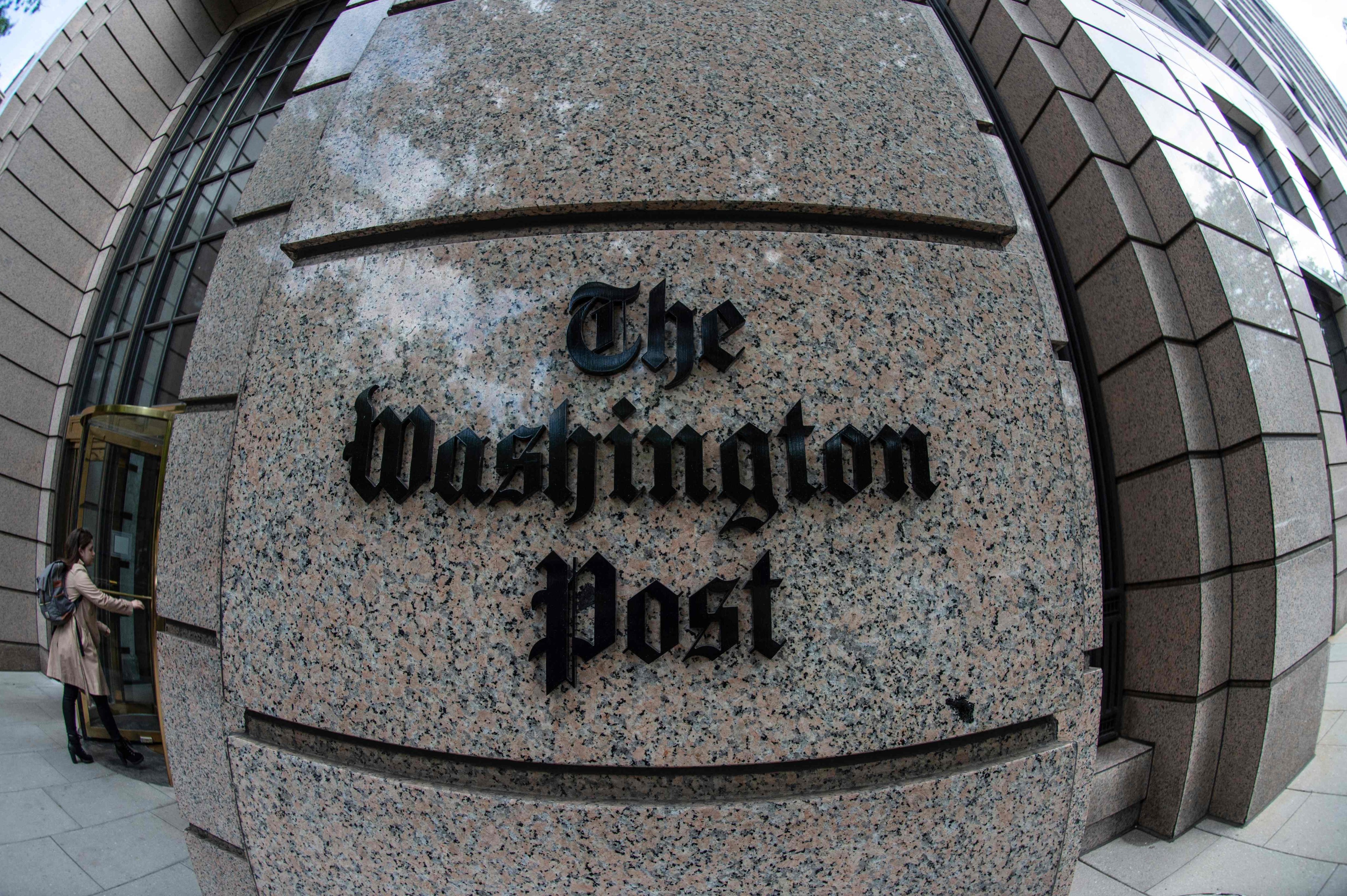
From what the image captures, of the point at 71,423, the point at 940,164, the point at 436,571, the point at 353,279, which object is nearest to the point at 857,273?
the point at 940,164

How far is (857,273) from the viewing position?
198cm

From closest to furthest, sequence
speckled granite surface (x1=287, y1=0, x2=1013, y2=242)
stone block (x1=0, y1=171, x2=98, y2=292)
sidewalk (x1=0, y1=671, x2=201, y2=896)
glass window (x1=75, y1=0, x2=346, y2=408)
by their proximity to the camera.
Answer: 1. speckled granite surface (x1=287, y1=0, x2=1013, y2=242)
2. sidewalk (x1=0, y1=671, x2=201, y2=896)
3. glass window (x1=75, y1=0, x2=346, y2=408)
4. stone block (x1=0, y1=171, x2=98, y2=292)

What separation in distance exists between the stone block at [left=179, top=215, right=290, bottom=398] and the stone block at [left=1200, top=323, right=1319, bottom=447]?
215 inches

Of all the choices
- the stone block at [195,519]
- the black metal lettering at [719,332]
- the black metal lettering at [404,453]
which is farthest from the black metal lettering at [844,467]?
the stone block at [195,519]

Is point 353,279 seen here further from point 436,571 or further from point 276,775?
point 276,775

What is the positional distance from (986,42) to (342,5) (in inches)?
288

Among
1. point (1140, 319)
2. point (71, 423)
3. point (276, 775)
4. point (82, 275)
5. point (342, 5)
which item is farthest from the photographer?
point (82, 275)

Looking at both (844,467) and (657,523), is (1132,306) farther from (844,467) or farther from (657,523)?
(657,523)

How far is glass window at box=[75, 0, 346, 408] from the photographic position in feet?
20.3

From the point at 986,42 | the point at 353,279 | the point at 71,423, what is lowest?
the point at 71,423

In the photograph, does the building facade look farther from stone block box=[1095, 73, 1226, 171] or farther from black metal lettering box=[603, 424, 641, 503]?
stone block box=[1095, 73, 1226, 171]

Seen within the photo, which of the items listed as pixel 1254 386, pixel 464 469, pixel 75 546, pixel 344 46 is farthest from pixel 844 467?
pixel 75 546

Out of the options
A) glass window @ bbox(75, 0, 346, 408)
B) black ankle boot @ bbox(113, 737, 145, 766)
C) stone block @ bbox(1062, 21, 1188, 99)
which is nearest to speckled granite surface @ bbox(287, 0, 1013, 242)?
stone block @ bbox(1062, 21, 1188, 99)

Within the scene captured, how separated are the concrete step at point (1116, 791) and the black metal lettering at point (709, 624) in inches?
114
